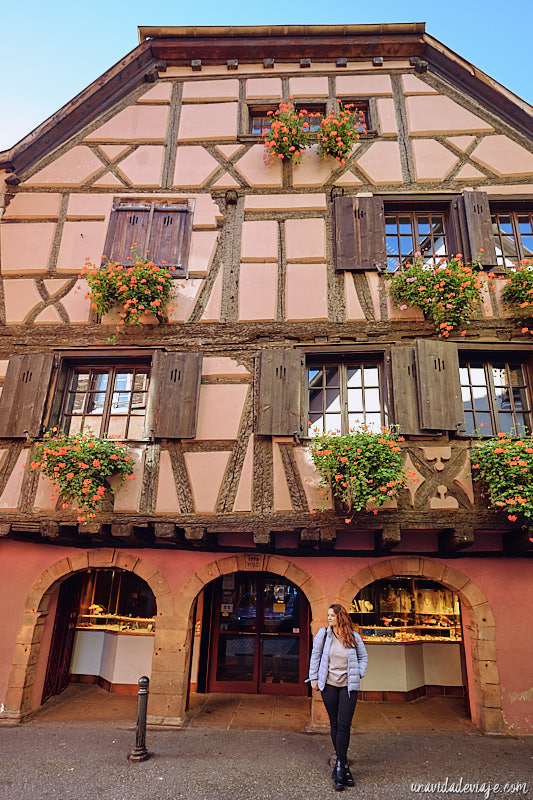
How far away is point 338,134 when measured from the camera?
7.68m

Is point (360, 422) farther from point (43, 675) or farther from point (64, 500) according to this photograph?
point (43, 675)

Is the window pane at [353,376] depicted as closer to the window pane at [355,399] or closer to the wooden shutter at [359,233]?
the window pane at [355,399]

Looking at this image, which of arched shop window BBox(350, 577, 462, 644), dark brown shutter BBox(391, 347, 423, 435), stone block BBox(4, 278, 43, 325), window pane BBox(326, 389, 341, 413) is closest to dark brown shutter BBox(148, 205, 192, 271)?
stone block BBox(4, 278, 43, 325)

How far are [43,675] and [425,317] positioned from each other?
23.9 feet

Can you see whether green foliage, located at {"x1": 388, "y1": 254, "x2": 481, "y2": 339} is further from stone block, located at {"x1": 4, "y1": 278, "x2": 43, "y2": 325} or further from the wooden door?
the wooden door

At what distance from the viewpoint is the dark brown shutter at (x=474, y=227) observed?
277 inches

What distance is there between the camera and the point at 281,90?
8.53 metres

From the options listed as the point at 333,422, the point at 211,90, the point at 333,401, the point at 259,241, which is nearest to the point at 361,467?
the point at 333,422

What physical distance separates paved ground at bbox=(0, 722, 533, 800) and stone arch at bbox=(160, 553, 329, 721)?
48 cm

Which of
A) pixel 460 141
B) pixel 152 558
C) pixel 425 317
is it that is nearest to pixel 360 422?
pixel 425 317

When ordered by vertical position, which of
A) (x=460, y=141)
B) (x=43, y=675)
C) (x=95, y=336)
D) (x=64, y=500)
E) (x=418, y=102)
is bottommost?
(x=43, y=675)

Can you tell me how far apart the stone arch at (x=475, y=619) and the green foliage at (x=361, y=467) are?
1233 millimetres

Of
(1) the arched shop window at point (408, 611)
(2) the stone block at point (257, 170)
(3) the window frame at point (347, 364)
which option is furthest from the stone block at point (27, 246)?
(1) the arched shop window at point (408, 611)

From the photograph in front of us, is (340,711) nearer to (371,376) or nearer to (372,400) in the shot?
(372,400)
